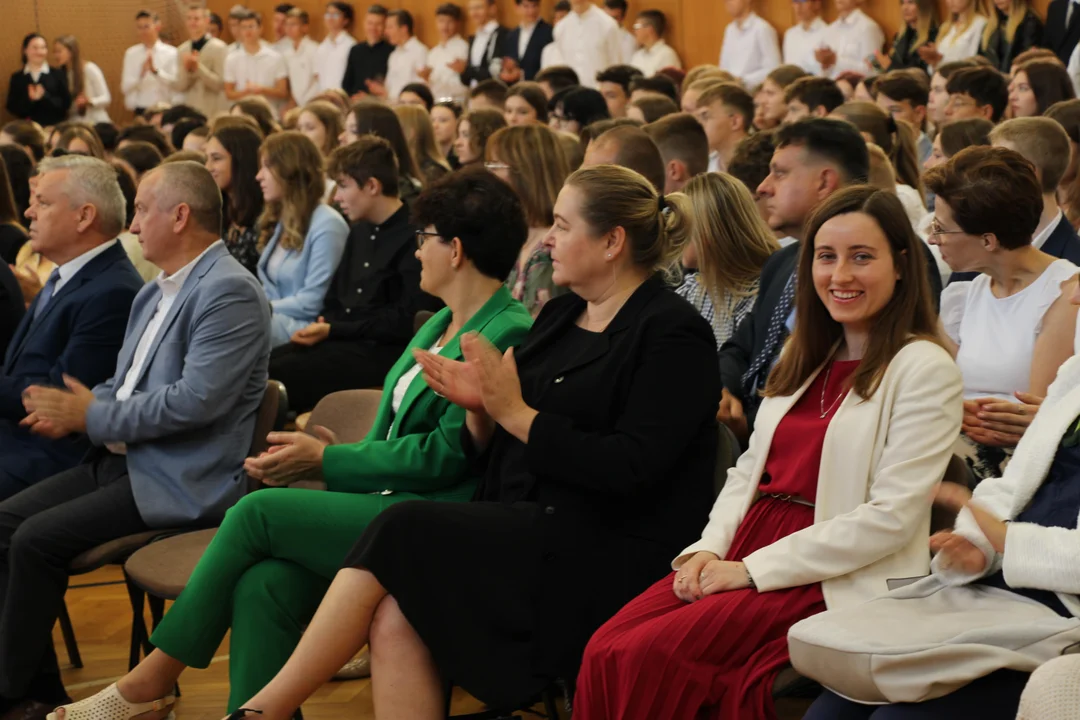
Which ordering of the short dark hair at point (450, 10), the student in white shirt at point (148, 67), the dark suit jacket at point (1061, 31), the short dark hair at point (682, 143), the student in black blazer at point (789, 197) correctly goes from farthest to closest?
the short dark hair at point (450, 10), the student in white shirt at point (148, 67), the dark suit jacket at point (1061, 31), the short dark hair at point (682, 143), the student in black blazer at point (789, 197)

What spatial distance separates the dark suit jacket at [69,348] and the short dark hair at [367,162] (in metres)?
1.44

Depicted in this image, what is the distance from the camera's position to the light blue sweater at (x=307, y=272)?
524 cm

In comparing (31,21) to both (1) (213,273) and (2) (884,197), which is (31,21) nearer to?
(1) (213,273)

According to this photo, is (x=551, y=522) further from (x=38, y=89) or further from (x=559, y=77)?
(x=38, y=89)

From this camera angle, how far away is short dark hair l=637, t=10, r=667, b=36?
12.1 meters

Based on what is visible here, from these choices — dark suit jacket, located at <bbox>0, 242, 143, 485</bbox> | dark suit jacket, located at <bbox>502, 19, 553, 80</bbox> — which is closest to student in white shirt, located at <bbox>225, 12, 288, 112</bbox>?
dark suit jacket, located at <bbox>502, 19, 553, 80</bbox>

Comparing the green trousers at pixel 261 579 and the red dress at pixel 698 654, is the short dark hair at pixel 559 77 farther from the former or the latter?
the red dress at pixel 698 654

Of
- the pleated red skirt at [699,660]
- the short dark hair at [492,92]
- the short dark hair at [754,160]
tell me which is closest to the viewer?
the pleated red skirt at [699,660]

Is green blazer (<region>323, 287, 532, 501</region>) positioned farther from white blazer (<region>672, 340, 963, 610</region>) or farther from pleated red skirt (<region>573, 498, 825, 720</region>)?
white blazer (<region>672, 340, 963, 610</region>)

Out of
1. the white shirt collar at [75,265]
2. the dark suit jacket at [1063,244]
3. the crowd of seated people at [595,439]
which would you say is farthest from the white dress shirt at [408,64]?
the dark suit jacket at [1063,244]

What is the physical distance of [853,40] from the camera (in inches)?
430

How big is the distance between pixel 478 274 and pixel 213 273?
2.51 ft

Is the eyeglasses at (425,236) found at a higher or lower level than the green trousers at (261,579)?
higher

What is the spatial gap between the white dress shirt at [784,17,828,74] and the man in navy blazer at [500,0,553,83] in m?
2.32
